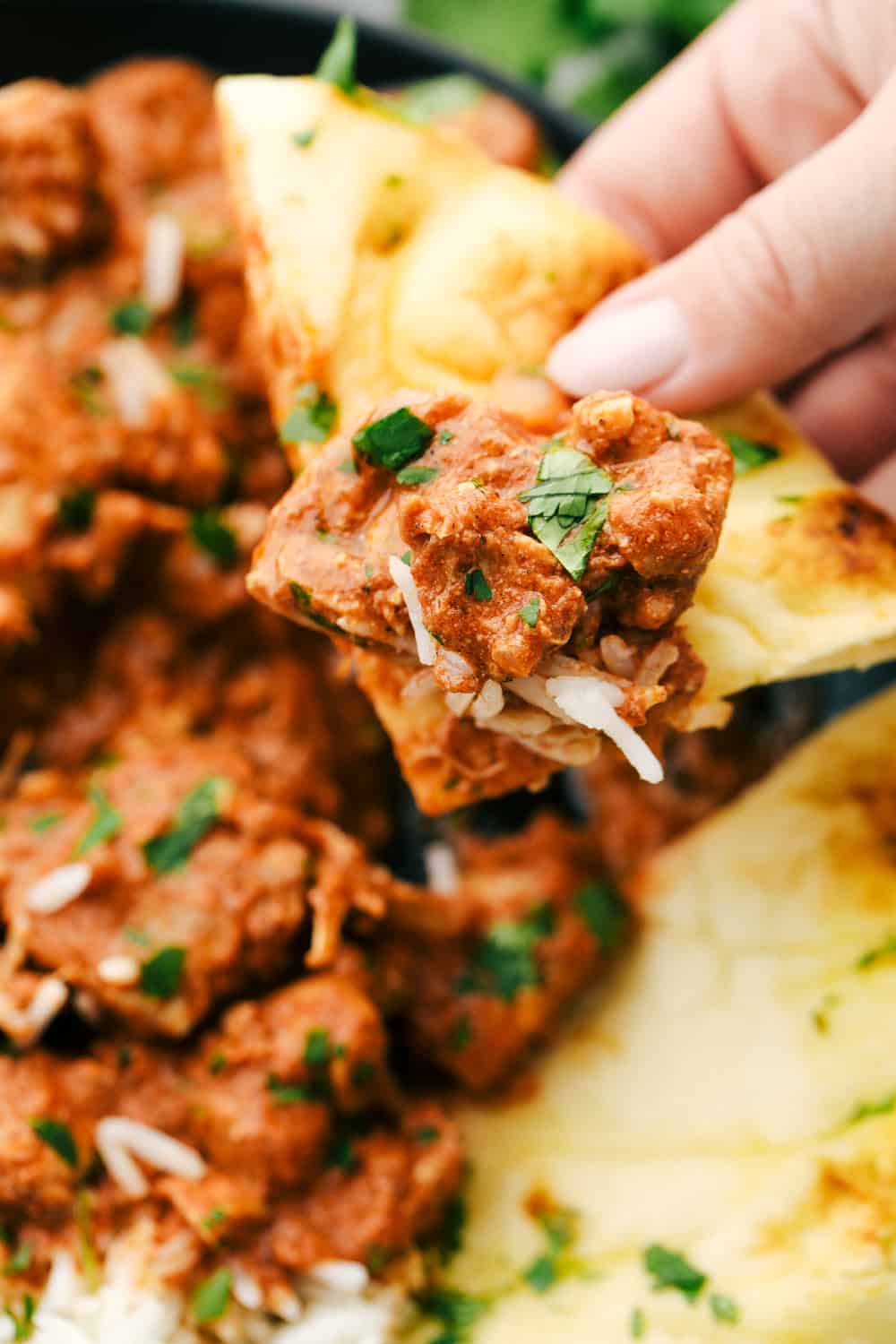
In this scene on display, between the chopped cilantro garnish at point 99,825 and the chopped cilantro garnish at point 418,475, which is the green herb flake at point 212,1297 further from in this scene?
the chopped cilantro garnish at point 418,475

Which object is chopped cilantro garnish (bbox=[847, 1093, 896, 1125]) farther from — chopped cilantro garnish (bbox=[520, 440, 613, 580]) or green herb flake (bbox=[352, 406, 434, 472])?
green herb flake (bbox=[352, 406, 434, 472])

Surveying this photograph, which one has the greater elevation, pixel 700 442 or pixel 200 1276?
pixel 700 442

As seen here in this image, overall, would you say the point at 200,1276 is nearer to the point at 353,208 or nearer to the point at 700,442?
the point at 700,442

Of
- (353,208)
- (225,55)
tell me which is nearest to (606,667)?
(353,208)

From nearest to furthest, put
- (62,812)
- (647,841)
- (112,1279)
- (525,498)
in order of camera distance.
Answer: (525,498), (112,1279), (62,812), (647,841)

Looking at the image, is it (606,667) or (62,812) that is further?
(62,812)

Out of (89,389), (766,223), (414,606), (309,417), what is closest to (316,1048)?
(414,606)

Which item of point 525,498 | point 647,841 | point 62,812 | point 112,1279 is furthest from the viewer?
point 647,841
